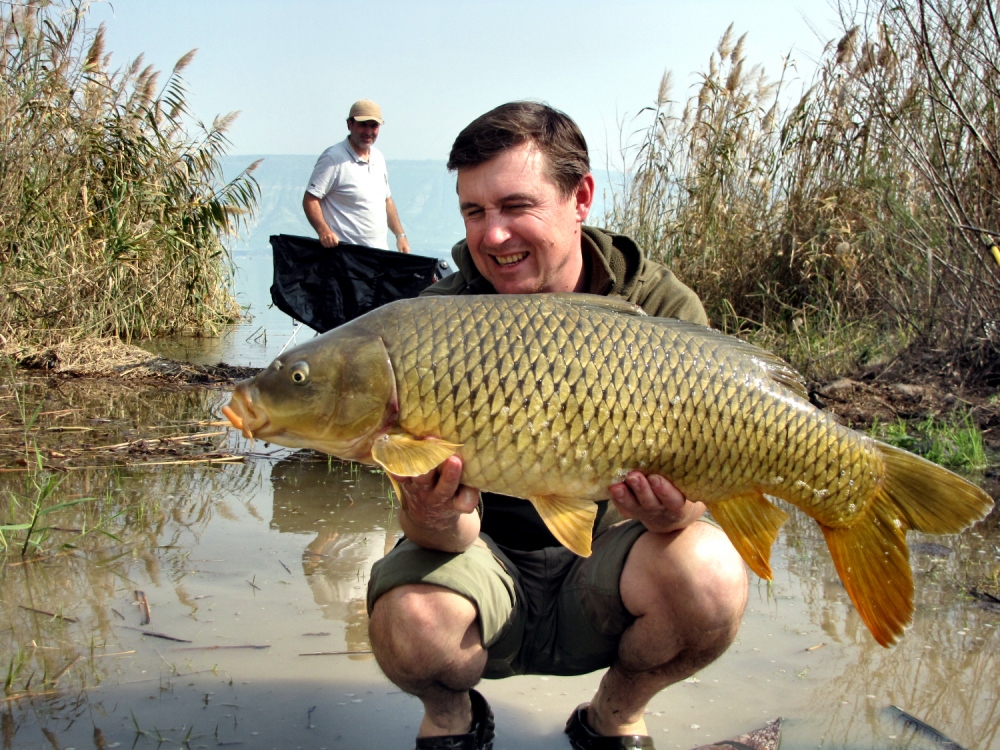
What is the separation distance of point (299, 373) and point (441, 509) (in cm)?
36

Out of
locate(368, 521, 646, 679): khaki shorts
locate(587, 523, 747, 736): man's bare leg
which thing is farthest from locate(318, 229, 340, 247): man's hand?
locate(587, 523, 747, 736): man's bare leg

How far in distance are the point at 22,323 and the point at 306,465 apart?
2.80 meters

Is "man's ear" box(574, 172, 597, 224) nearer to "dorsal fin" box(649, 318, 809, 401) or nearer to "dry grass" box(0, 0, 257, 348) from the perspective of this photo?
"dorsal fin" box(649, 318, 809, 401)

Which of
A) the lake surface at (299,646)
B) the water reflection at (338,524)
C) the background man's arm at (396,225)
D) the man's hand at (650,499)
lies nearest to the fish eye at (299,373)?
the man's hand at (650,499)

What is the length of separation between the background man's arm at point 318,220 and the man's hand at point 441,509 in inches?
148

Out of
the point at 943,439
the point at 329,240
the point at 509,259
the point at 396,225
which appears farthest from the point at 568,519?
the point at 396,225

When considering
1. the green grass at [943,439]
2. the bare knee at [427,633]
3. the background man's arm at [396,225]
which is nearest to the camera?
the bare knee at [427,633]

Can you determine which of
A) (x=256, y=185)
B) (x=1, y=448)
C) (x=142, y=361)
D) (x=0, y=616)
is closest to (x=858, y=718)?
(x=0, y=616)

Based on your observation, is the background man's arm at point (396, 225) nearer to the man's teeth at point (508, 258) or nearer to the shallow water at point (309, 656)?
Result: the shallow water at point (309, 656)

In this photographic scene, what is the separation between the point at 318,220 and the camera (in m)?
5.43

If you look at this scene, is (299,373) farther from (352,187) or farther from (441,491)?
(352,187)

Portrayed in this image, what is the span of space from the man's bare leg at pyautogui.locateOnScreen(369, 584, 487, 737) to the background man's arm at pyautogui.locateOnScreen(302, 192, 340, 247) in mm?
3855

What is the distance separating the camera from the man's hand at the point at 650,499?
1561 mm

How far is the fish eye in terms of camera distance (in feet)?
5.16
